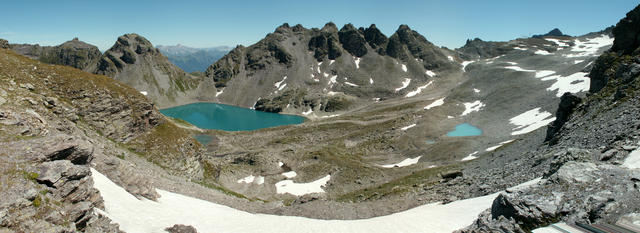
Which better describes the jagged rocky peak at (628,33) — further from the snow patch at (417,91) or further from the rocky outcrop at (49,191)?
the snow patch at (417,91)

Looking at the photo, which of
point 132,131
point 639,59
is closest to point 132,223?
point 132,131

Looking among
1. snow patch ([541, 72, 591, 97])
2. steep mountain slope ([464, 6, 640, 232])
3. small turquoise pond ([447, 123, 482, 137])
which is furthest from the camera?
snow patch ([541, 72, 591, 97])

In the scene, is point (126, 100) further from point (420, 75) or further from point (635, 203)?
point (420, 75)

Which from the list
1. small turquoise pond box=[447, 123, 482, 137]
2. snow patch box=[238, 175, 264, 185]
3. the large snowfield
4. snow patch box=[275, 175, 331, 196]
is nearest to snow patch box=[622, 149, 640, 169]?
the large snowfield

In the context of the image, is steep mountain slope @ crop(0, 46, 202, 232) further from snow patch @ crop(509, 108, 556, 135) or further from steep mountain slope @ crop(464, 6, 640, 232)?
snow patch @ crop(509, 108, 556, 135)

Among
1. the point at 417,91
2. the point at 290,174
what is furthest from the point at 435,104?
the point at 290,174

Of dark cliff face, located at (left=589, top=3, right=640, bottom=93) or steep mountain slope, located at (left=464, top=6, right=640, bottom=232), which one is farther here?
dark cliff face, located at (left=589, top=3, right=640, bottom=93)
